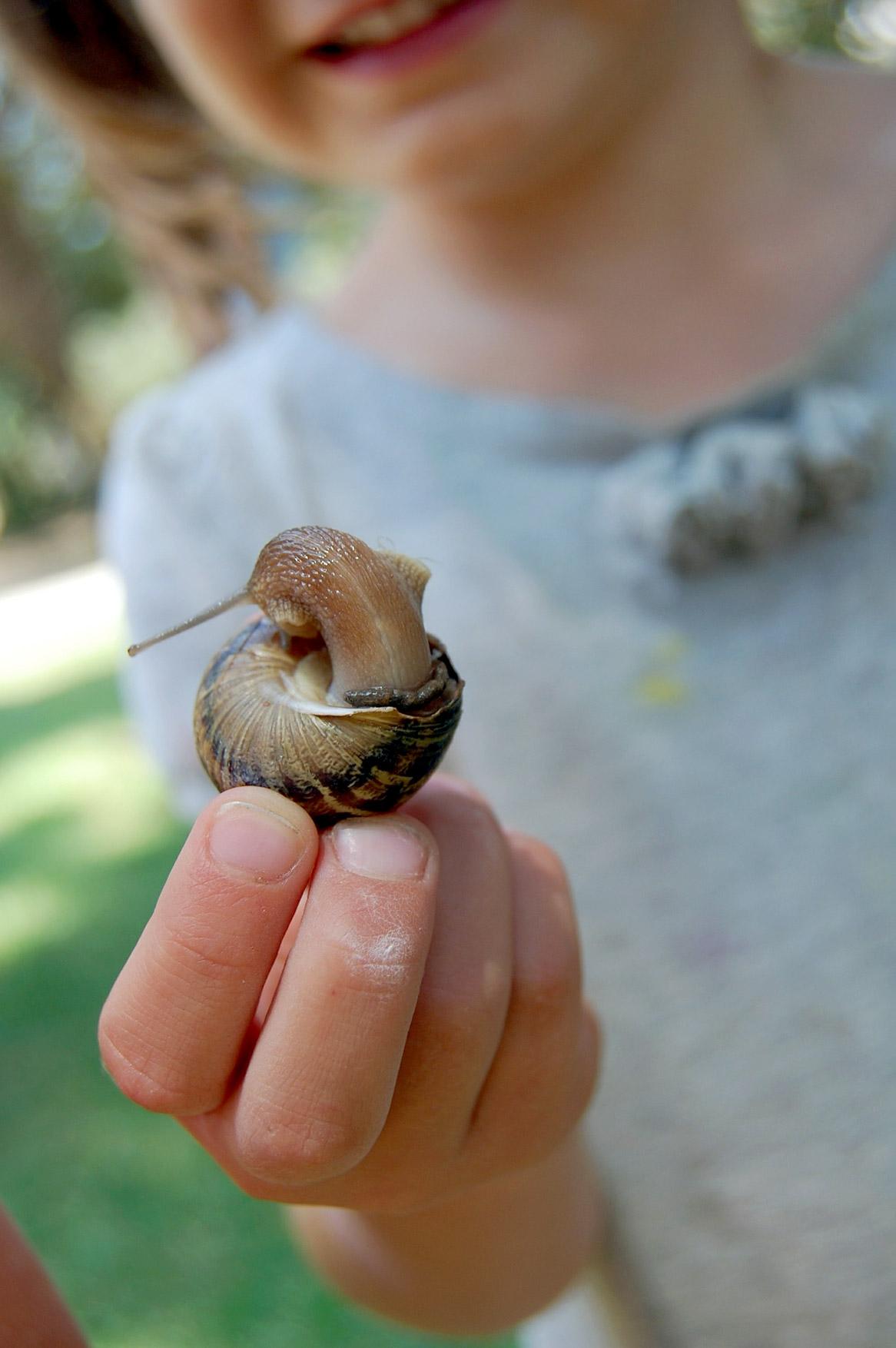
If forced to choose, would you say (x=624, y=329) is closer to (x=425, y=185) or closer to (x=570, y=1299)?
(x=425, y=185)

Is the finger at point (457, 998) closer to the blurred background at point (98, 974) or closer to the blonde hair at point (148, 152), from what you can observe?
the blurred background at point (98, 974)

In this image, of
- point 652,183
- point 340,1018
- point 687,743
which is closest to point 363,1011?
point 340,1018

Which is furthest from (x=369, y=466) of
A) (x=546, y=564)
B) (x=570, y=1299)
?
(x=570, y=1299)

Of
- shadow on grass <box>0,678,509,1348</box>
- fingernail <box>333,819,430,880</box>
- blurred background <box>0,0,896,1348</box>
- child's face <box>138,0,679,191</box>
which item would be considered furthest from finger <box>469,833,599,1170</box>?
shadow on grass <box>0,678,509,1348</box>

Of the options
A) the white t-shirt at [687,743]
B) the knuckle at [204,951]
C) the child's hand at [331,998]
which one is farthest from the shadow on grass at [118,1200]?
the knuckle at [204,951]

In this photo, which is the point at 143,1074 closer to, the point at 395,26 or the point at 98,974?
the point at 395,26

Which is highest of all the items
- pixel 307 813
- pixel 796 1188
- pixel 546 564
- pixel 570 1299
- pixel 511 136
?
pixel 511 136
